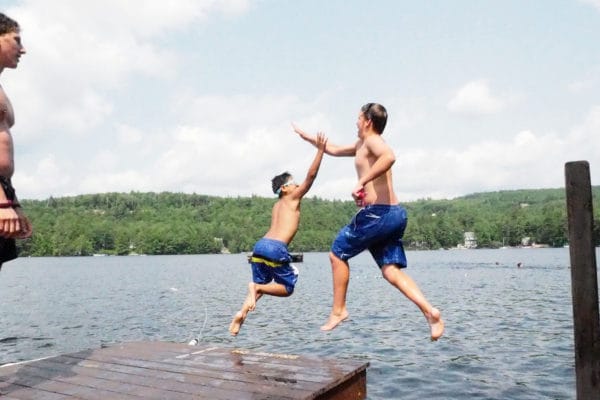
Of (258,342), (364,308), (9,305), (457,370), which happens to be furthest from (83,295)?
(457,370)

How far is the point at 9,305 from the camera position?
137ft

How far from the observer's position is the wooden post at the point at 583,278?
6.22 metres

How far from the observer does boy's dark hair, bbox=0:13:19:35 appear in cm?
473

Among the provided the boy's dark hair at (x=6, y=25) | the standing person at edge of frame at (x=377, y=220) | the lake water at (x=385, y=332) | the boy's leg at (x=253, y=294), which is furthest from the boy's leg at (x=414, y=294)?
the lake water at (x=385, y=332)

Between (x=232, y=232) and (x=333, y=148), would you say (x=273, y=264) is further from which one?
(x=232, y=232)

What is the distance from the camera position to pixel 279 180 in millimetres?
7012

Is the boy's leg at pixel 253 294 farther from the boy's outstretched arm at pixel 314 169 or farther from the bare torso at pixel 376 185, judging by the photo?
the bare torso at pixel 376 185

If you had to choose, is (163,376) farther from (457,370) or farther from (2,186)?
(457,370)

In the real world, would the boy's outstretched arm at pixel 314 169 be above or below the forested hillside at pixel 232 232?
below

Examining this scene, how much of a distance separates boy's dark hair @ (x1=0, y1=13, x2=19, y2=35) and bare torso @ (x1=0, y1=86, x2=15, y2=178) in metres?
0.51

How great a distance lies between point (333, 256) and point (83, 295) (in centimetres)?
4897

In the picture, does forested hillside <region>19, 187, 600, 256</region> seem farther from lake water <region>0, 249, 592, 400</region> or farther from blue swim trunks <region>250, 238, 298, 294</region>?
blue swim trunks <region>250, 238, 298, 294</region>

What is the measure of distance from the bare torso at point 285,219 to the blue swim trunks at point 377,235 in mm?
1281

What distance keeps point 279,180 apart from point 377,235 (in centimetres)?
192
